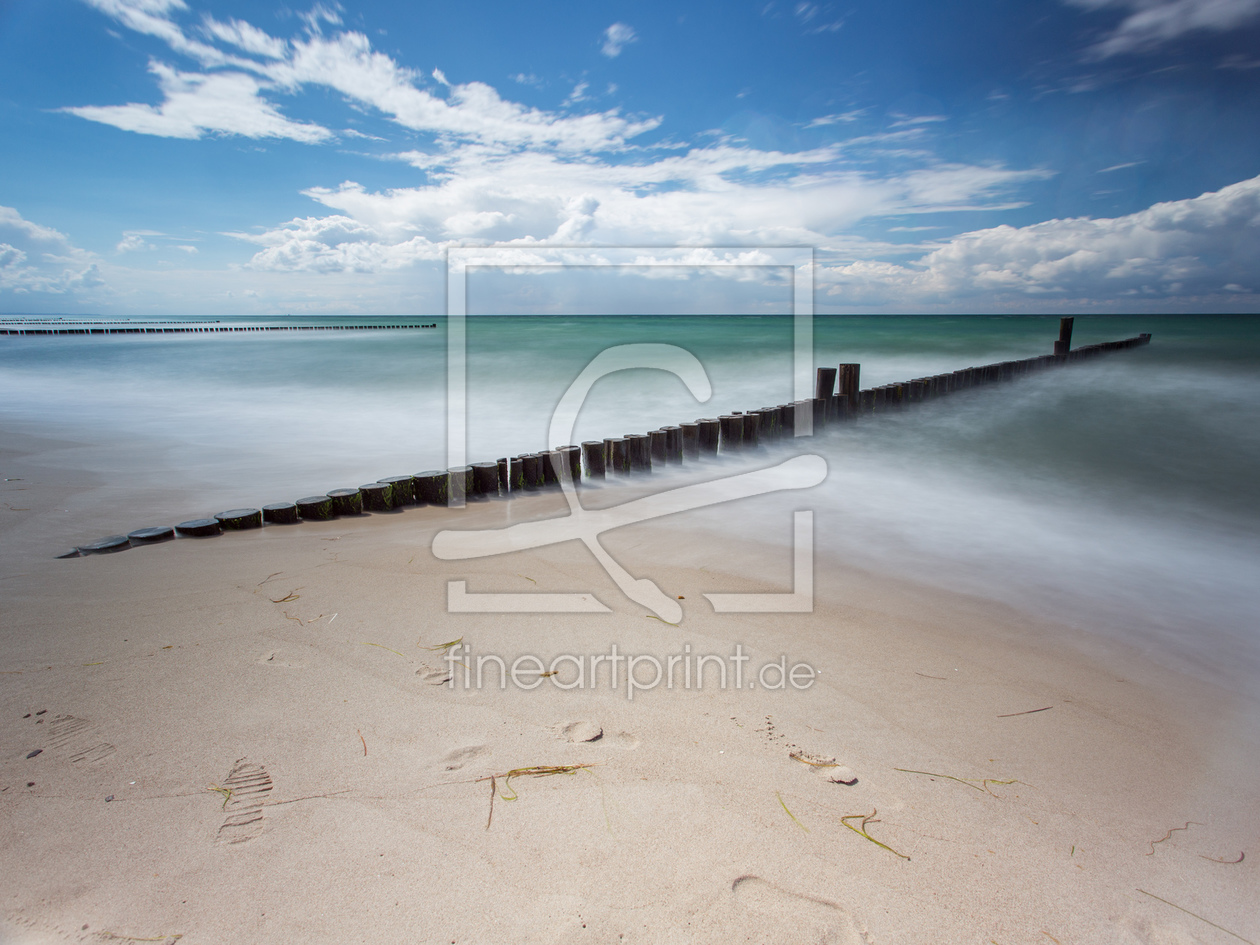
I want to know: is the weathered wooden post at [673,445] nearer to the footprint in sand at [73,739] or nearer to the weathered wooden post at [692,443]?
the weathered wooden post at [692,443]

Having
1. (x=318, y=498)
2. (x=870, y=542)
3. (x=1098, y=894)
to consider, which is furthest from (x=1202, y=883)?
(x=318, y=498)

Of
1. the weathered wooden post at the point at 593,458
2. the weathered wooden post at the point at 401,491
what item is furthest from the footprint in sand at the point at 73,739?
the weathered wooden post at the point at 593,458

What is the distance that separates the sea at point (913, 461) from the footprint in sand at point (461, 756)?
2.62 metres

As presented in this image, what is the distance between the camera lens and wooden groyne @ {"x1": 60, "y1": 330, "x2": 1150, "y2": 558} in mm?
4730

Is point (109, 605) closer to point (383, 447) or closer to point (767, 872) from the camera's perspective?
point (767, 872)

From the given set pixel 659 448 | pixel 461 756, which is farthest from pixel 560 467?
pixel 461 756

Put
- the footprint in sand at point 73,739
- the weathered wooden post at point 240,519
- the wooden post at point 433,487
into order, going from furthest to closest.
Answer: the wooden post at point 433,487
the weathered wooden post at point 240,519
the footprint in sand at point 73,739

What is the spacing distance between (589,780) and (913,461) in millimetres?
7242

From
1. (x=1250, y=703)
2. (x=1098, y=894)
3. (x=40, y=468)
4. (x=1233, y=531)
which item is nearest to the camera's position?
(x=1098, y=894)

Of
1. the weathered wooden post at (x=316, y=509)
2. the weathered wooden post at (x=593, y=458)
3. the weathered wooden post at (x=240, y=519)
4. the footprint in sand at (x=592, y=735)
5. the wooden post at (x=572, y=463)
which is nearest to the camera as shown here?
the footprint in sand at (x=592, y=735)

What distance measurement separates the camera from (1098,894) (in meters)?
1.88

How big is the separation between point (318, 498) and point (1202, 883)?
539cm

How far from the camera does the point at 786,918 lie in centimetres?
176

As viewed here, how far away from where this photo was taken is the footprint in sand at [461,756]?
7.42 ft
